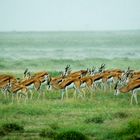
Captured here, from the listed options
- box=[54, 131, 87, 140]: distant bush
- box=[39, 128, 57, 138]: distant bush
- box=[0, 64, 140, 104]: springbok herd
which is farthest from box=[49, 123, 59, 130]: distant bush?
box=[0, 64, 140, 104]: springbok herd

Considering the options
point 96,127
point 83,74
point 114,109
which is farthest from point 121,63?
point 96,127

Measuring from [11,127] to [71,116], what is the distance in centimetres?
266

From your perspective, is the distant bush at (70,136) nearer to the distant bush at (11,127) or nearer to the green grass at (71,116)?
the green grass at (71,116)

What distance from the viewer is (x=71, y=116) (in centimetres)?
1672

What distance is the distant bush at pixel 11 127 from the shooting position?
14500mm

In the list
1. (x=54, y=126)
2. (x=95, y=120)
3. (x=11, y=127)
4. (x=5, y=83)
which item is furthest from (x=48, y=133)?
(x=5, y=83)

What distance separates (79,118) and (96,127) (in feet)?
4.61

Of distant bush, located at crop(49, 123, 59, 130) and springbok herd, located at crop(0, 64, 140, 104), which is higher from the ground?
springbok herd, located at crop(0, 64, 140, 104)

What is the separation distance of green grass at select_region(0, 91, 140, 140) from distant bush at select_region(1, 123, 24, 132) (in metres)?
0.22

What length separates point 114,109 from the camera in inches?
707

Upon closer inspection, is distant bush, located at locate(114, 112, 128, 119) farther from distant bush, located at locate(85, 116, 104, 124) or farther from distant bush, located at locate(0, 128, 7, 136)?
distant bush, located at locate(0, 128, 7, 136)

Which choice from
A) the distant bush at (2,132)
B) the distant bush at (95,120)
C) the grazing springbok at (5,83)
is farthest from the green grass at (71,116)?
the grazing springbok at (5,83)

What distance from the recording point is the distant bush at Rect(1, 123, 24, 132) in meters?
14.5

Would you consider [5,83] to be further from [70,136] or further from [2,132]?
[70,136]
